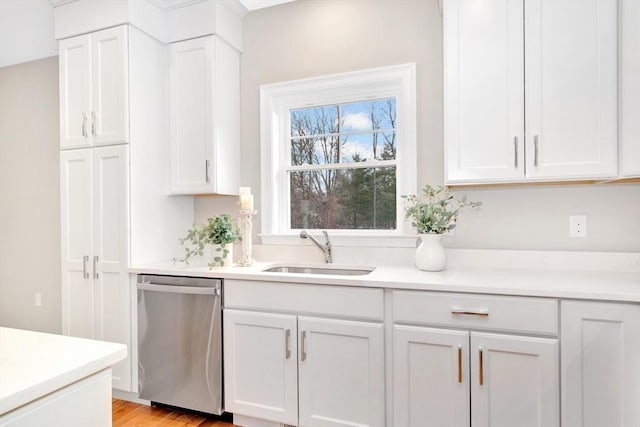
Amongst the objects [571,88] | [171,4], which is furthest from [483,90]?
[171,4]

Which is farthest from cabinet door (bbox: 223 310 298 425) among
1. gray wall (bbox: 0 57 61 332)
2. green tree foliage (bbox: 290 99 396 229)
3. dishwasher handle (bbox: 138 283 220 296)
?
gray wall (bbox: 0 57 61 332)

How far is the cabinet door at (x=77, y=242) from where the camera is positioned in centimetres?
259

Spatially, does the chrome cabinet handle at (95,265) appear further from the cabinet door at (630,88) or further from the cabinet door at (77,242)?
the cabinet door at (630,88)

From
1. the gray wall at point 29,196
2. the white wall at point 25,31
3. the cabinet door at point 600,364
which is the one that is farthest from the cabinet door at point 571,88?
the gray wall at point 29,196

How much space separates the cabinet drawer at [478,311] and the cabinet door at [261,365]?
62 centimetres

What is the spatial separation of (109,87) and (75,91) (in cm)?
33

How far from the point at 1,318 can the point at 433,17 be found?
14.3 feet

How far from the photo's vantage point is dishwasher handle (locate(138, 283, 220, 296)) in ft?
7.32

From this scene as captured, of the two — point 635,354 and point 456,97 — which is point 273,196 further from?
point 635,354

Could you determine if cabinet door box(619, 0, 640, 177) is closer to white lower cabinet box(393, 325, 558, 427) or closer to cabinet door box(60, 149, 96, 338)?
white lower cabinet box(393, 325, 558, 427)

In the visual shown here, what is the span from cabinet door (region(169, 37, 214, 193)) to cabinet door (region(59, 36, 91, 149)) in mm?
530

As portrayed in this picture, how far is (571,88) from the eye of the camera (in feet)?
6.07

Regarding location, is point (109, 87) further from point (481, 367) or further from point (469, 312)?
point (481, 367)

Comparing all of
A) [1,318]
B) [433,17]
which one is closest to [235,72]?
[433,17]
